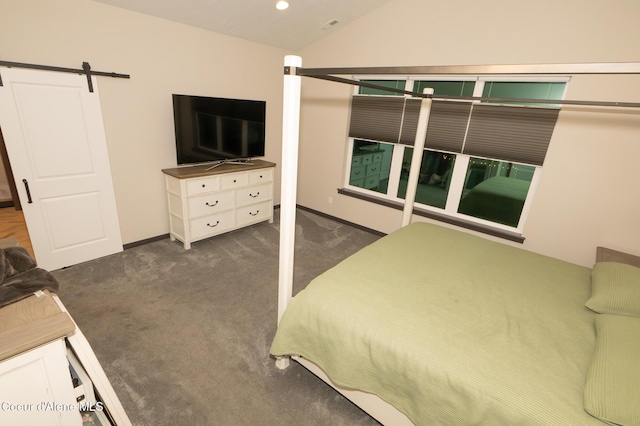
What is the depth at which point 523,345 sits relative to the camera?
140 cm

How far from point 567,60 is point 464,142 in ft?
3.54

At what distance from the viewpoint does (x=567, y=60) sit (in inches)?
106

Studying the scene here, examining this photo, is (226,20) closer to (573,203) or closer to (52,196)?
(52,196)

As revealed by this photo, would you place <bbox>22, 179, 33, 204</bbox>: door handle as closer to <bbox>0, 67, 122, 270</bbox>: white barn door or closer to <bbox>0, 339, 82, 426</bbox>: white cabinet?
<bbox>0, 67, 122, 270</bbox>: white barn door

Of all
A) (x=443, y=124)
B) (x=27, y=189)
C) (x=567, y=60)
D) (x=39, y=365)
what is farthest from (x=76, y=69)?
(x=567, y=60)

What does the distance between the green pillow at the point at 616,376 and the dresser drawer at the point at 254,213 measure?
11.6 ft

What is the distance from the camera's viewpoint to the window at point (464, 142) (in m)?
3.02

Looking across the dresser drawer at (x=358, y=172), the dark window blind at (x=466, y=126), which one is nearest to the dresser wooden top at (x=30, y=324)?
the dark window blind at (x=466, y=126)

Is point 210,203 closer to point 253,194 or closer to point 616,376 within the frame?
point 253,194

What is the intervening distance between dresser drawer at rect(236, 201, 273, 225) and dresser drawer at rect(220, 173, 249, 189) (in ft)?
1.11

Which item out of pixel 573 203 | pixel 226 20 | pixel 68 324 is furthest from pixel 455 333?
pixel 226 20

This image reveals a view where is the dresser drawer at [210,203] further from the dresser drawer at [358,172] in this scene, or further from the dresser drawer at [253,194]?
the dresser drawer at [358,172]

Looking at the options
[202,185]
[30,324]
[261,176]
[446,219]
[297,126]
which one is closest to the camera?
[30,324]

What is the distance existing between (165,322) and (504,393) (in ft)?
7.42
